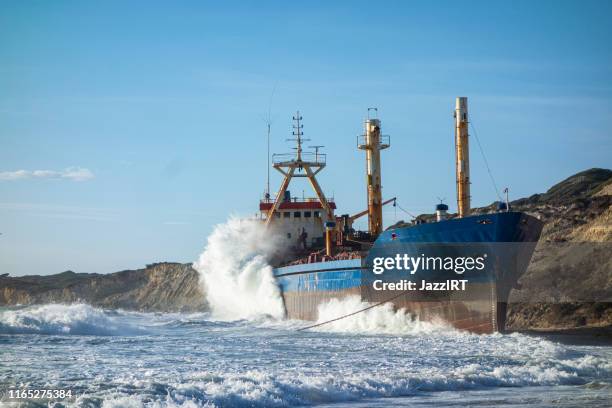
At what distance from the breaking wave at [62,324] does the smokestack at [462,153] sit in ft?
45.6

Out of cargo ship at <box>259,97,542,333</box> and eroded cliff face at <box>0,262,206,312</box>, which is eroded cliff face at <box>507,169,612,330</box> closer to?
cargo ship at <box>259,97,542,333</box>

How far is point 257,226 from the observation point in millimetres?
50688

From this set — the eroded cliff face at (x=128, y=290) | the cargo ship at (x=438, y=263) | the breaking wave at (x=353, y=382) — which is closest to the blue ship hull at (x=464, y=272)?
the cargo ship at (x=438, y=263)

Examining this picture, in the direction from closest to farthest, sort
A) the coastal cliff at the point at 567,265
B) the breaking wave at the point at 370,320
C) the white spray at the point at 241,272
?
the breaking wave at the point at 370,320, the coastal cliff at the point at 567,265, the white spray at the point at 241,272

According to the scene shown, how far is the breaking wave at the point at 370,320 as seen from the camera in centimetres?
3401

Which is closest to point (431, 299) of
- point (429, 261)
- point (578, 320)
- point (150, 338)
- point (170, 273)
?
point (429, 261)

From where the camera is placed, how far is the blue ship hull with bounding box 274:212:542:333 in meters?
32.3

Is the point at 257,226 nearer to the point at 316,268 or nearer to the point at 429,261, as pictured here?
the point at 316,268

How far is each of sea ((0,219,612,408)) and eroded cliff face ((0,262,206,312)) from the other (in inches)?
1737

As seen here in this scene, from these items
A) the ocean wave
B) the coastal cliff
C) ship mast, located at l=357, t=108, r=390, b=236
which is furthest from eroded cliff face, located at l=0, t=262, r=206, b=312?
the ocean wave

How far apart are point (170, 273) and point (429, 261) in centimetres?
6501

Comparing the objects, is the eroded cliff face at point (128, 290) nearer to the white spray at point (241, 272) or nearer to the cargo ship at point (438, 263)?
the white spray at point (241, 272)

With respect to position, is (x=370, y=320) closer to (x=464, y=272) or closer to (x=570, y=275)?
(x=464, y=272)

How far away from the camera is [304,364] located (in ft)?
80.9
